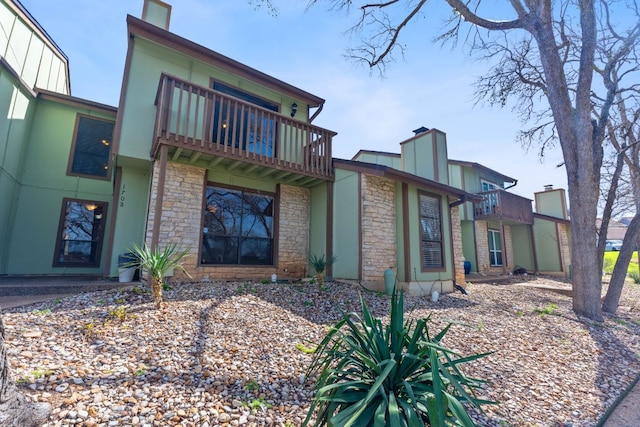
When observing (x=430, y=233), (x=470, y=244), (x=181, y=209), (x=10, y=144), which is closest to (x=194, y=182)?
(x=181, y=209)

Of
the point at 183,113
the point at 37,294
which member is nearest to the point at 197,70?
the point at 183,113

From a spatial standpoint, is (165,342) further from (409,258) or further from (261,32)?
(261,32)

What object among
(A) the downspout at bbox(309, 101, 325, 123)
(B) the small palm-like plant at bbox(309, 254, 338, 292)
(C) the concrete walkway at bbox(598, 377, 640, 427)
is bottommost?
(C) the concrete walkway at bbox(598, 377, 640, 427)

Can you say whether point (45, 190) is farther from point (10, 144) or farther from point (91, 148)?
point (91, 148)

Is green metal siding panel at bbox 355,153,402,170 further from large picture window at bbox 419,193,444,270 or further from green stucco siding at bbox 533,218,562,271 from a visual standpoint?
green stucco siding at bbox 533,218,562,271

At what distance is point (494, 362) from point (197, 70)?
8.65m

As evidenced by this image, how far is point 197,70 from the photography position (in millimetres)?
7715

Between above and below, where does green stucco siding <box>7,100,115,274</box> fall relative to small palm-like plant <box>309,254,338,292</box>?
above

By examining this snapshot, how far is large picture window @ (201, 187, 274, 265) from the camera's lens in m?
7.25

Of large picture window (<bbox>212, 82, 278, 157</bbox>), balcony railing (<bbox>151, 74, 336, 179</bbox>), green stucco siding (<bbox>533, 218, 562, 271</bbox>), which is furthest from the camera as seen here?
green stucco siding (<bbox>533, 218, 562, 271</bbox>)

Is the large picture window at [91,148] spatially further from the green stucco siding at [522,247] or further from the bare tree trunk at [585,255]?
the green stucco siding at [522,247]

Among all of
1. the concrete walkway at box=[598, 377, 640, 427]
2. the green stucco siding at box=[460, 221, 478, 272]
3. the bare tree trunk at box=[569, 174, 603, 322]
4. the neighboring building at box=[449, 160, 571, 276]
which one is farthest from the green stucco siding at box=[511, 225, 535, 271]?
the concrete walkway at box=[598, 377, 640, 427]

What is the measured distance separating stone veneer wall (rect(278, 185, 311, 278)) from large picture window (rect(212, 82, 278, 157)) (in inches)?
56.4

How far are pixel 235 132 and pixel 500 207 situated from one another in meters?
12.4
